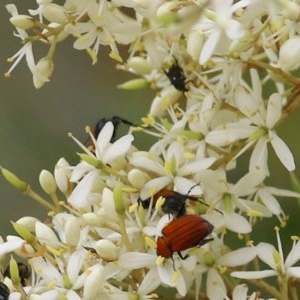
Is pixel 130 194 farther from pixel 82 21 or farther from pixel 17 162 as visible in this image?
pixel 17 162

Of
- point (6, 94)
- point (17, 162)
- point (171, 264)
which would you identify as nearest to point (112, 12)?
point (171, 264)

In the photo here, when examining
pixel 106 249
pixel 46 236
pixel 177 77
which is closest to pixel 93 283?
pixel 106 249

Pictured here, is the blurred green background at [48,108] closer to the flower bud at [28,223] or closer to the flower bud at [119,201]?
the flower bud at [28,223]

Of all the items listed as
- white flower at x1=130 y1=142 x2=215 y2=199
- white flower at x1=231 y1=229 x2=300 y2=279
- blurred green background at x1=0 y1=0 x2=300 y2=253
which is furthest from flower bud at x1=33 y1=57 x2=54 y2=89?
blurred green background at x1=0 y1=0 x2=300 y2=253

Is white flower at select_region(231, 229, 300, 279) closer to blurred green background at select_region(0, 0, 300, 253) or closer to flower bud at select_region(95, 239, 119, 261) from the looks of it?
flower bud at select_region(95, 239, 119, 261)

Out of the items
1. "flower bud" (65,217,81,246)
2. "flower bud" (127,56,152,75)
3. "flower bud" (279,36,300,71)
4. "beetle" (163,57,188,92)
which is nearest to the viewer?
"flower bud" (279,36,300,71)

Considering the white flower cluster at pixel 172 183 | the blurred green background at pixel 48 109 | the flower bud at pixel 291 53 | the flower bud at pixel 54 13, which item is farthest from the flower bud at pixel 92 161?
the blurred green background at pixel 48 109

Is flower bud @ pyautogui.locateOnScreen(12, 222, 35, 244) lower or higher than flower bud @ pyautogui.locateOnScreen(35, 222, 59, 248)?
higher

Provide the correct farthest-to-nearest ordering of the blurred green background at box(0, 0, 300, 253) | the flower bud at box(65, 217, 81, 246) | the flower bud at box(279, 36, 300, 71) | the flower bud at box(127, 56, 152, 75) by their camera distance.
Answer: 1. the blurred green background at box(0, 0, 300, 253)
2. the flower bud at box(127, 56, 152, 75)
3. the flower bud at box(65, 217, 81, 246)
4. the flower bud at box(279, 36, 300, 71)

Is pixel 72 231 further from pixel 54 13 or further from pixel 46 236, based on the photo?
pixel 54 13
